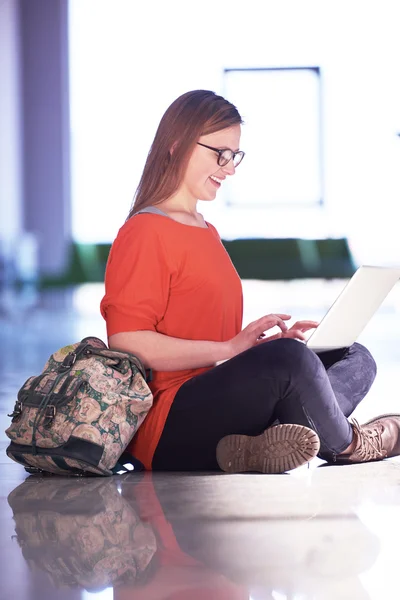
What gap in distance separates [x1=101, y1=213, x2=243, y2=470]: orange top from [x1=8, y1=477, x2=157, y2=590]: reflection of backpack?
8.3 inches

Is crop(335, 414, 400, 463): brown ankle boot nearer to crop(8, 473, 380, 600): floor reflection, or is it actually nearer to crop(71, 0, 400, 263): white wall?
crop(8, 473, 380, 600): floor reflection

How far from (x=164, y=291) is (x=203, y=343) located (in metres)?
0.13

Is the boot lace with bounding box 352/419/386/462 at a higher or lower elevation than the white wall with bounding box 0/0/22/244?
lower

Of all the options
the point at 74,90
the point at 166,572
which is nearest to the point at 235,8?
the point at 74,90

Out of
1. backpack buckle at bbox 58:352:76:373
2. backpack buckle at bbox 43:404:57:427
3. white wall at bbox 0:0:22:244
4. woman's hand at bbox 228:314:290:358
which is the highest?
white wall at bbox 0:0:22:244

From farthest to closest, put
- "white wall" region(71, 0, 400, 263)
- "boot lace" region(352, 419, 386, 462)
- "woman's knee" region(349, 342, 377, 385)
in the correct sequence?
"white wall" region(71, 0, 400, 263) < "woman's knee" region(349, 342, 377, 385) < "boot lace" region(352, 419, 386, 462)

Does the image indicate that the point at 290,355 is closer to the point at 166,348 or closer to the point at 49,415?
the point at 166,348

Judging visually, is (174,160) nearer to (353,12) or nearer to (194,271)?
(194,271)

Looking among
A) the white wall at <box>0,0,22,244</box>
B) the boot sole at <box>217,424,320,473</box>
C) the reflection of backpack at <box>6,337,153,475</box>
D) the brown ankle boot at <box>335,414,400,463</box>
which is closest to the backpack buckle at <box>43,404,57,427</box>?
the reflection of backpack at <box>6,337,153,475</box>

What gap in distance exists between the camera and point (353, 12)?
1202 centimetres

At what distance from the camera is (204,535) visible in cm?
140

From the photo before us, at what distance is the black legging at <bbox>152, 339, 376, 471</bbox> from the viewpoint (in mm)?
1812

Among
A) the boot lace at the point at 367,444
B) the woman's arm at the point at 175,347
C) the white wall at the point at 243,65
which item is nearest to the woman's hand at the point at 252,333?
the woman's arm at the point at 175,347

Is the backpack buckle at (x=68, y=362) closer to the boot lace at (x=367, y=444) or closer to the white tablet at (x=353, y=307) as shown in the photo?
the white tablet at (x=353, y=307)
